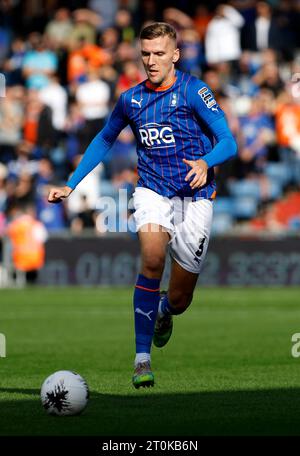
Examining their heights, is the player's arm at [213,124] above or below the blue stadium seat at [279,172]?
below

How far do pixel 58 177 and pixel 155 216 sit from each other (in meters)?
14.3

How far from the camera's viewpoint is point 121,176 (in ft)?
68.4

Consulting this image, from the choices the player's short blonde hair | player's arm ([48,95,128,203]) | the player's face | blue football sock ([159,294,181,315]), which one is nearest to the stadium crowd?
blue football sock ([159,294,181,315])

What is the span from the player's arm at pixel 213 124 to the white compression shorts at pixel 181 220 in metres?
0.32

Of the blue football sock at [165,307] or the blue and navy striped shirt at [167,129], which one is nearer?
the blue and navy striped shirt at [167,129]

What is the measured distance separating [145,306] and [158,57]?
1684mm

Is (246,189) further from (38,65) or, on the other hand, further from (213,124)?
(213,124)

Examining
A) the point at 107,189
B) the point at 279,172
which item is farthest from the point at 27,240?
the point at 279,172

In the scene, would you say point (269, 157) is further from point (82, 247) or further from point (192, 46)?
point (82, 247)

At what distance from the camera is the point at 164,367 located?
938cm

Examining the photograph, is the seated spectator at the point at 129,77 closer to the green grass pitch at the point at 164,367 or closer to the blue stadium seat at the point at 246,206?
the blue stadium seat at the point at 246,206

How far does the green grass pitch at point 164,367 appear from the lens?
627 centimetres

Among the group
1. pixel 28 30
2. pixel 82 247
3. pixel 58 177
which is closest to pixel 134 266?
pixel 82 247

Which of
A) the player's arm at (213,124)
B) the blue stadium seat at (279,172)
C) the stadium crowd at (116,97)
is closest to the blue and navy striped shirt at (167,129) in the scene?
the player's arm at (213,124)
